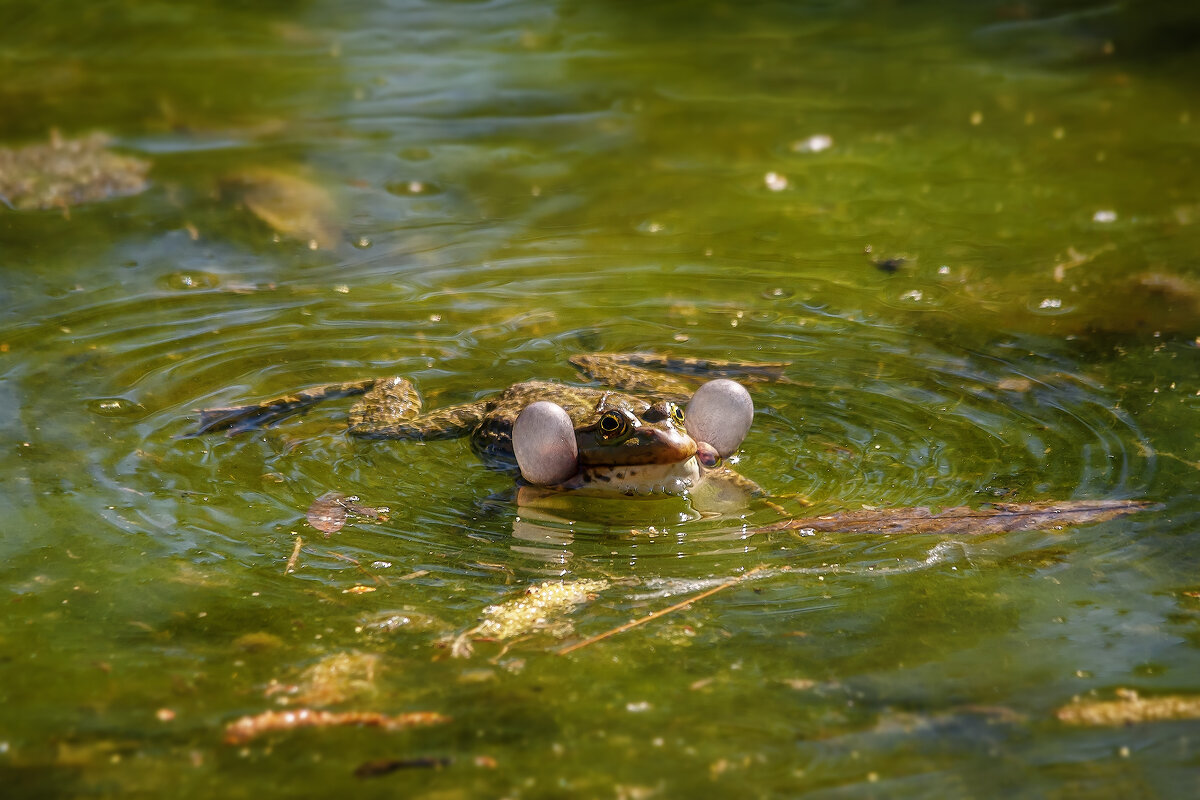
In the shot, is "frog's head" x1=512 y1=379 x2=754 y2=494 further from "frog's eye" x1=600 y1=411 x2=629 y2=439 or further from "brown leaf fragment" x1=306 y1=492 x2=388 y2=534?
"brown leaf fragment" x1=306 y1=492 x2=388 y2=534

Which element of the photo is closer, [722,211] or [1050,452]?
[1050,452]

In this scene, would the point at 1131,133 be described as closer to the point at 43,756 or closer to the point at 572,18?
the point at 572,18

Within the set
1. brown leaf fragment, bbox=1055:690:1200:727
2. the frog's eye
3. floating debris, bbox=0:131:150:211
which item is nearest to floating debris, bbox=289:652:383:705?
the frog's eye

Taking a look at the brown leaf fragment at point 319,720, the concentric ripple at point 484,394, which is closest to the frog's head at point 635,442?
the concentric ripple at point 484,394

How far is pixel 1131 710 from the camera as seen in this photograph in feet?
8.42

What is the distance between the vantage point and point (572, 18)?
923cm

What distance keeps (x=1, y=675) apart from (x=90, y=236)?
385 centimetres

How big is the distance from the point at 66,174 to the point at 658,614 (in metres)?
5.40

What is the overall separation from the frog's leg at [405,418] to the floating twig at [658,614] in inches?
55.0

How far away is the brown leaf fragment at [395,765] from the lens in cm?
244

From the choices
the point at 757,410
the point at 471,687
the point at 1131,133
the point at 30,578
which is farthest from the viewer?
the point at 1131,133

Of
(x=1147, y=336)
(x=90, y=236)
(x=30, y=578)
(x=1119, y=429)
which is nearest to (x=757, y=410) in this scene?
(x=1119, y=429)

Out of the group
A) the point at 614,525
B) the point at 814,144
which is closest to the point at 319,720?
the point at 614,525

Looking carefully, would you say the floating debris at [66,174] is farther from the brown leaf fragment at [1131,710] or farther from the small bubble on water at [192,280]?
the brown leaf fragment at [1131,710]
